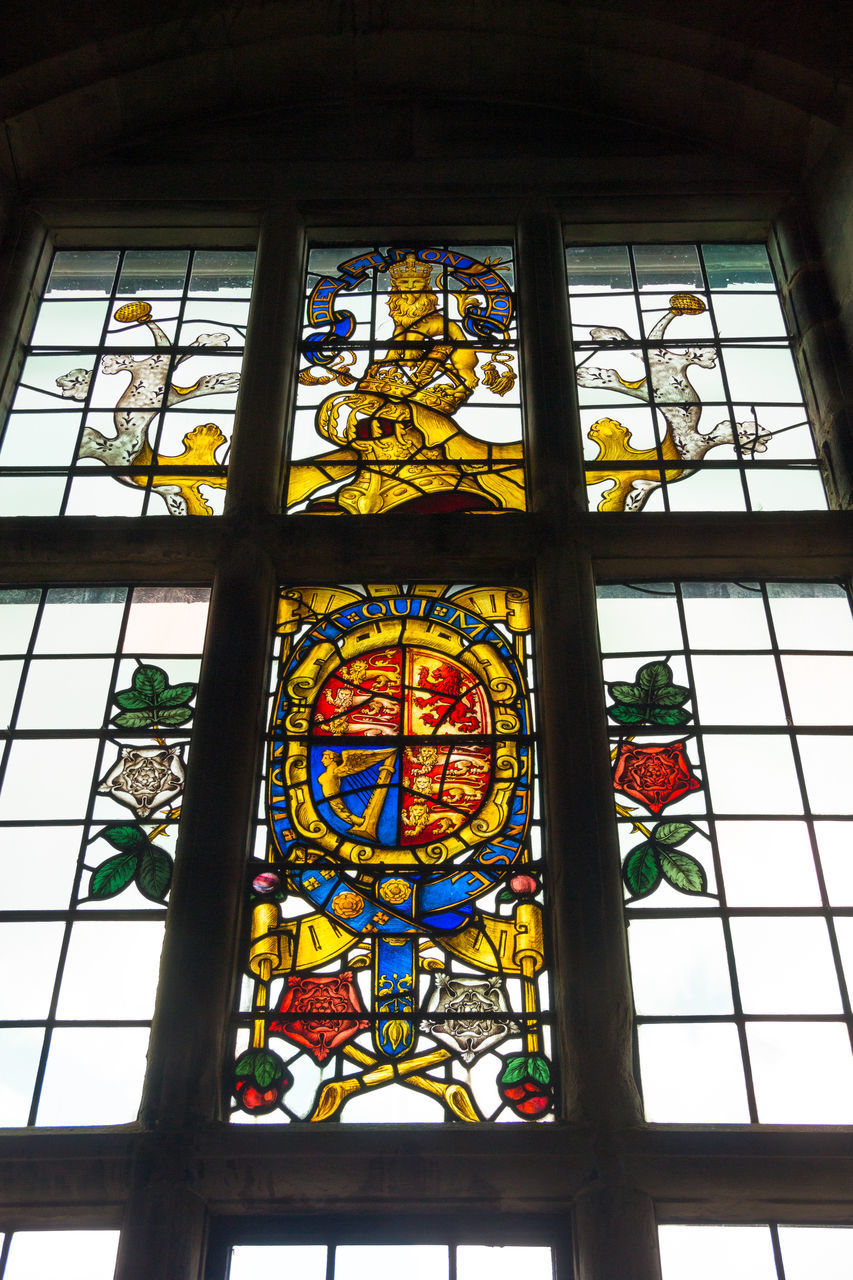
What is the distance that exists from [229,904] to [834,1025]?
5.64 feet

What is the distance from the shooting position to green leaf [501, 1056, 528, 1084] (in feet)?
12.1

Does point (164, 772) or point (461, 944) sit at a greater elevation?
point (164, 772)

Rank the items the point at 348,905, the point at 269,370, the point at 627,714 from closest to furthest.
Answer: the point at 348,905 → the point at 627,714 → the point at 269,370

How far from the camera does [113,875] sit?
4.09 metres

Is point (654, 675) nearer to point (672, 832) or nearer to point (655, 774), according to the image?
point (655, 774)

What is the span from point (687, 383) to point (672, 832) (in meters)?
2.09

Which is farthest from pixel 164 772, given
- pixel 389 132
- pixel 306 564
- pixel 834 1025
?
pixel 389 132

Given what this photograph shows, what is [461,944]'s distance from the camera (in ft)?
12.9

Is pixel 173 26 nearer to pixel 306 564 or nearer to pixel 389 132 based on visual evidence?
pixel 389 132

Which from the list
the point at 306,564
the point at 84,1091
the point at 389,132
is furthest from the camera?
the point at 389,132

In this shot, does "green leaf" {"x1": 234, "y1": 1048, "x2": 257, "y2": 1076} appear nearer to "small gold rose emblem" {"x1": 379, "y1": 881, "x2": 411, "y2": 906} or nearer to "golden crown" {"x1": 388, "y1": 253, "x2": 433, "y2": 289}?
"small gold rose emblem" {"x1": 379, "y1": 881, "x2": 411, "y2": 906}

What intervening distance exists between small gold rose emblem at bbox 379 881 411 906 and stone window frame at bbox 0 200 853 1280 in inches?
17.1

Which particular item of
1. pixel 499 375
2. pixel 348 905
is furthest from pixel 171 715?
pixel 499 375

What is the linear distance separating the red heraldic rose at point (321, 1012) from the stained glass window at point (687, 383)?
2.04 metres
